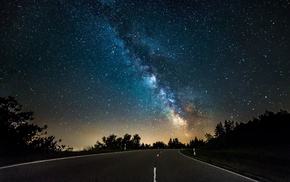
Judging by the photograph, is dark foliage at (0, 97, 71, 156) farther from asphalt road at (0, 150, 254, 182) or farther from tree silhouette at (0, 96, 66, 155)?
asphalt road at (0, 150, 254, 182)

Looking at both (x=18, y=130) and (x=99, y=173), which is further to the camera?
(x=18, y=130)

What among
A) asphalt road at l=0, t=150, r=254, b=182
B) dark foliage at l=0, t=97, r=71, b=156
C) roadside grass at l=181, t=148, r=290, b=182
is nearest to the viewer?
asphalt road at l=0, t=150, r=254, b=182

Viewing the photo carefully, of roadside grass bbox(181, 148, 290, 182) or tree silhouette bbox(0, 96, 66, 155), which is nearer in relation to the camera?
roadside grass bbox(181, 148, 290, 182)

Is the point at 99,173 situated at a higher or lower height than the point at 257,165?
lower

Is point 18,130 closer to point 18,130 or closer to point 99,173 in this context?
point 18,130

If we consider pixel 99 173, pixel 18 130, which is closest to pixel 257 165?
pixel 99 173

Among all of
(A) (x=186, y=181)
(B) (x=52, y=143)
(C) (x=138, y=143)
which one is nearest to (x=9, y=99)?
(B) (x=52, y=143)

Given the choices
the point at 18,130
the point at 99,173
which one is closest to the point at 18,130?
the point at 18,130

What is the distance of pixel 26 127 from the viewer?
28.6m

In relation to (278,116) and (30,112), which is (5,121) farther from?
(278,116)

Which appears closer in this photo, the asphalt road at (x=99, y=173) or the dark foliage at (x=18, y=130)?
the asphalt road at (x=99, y=173)

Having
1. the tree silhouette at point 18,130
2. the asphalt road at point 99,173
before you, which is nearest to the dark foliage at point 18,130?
the tree silhouette at point 18,130

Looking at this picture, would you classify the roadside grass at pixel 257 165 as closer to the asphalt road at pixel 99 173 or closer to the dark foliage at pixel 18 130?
the asphalt road at pixel 99 173

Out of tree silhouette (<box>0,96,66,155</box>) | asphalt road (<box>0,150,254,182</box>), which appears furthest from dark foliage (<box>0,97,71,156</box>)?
asphalt road (<box>0,150,254,182</box>)
